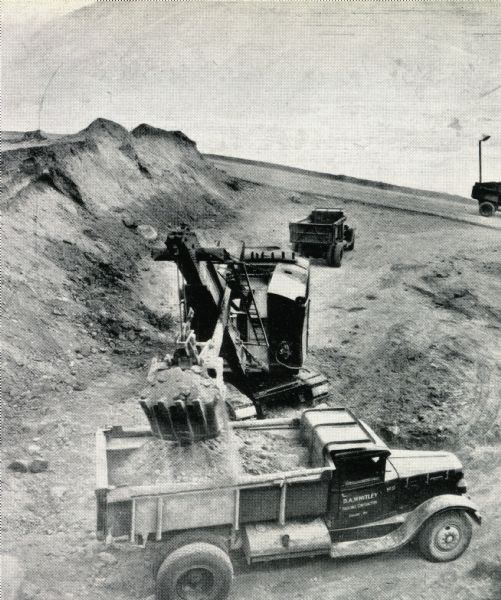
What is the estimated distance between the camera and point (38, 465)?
8797 mm

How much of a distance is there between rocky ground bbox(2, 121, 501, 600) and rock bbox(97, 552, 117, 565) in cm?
3

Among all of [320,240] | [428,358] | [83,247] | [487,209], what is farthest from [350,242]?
[83,247]

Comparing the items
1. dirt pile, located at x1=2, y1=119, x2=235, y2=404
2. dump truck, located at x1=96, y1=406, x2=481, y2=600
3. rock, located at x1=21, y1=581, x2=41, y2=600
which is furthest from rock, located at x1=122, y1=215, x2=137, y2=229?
rock, located at x1=21, y1=581, x2=41, y2=600

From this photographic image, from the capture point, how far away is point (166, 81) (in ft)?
105

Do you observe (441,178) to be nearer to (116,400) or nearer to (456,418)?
(456,418)

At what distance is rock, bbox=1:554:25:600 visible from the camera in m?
6.60

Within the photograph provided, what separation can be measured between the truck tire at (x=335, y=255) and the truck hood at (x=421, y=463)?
11900 millimetres

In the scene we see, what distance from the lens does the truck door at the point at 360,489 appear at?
685 cm

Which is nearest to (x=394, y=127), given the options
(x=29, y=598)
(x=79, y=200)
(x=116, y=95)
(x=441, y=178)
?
(x=441, y=178)

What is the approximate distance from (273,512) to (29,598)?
2.81 meters

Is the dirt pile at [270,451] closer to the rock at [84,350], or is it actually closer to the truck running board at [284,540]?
the truck running board at [284,540]

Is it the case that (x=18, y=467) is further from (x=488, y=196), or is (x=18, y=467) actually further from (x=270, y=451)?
(x=488, y=196)

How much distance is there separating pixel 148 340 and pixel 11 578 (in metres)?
7.00

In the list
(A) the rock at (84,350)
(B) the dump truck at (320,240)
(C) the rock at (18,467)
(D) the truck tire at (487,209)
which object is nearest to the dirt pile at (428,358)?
(B) the dump truck at (320,240)
